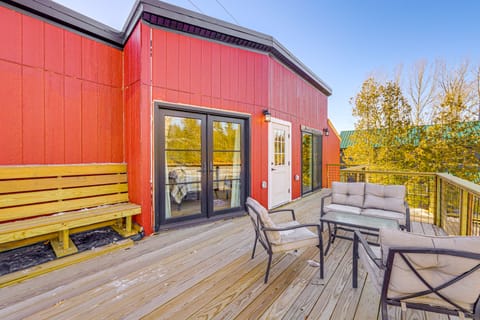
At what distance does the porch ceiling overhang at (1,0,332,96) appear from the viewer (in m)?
2.95

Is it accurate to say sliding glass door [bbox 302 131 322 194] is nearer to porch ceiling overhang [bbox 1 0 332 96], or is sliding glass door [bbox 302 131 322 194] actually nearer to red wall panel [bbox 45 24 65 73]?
porch ceiling overhang [bbox 1 0 332 96]

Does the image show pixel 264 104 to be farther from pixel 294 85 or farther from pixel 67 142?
pixel 67 142

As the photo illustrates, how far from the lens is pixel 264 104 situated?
4.77 m

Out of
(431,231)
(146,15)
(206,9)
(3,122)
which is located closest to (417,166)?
(431,231)

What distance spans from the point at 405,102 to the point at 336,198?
26.0ft

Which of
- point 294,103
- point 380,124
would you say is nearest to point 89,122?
point 294,103

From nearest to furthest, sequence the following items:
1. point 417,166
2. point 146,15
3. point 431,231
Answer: point 146,15
point 431,231
point 417,166

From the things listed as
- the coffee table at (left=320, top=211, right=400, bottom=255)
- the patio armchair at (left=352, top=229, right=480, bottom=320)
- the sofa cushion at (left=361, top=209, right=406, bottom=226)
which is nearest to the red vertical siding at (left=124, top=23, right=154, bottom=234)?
the coffee table at (left=320, top=211, right=400, bottom=255)

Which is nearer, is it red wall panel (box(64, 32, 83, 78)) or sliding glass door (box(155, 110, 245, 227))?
red wall panel (box(64, 32, 83, 78))

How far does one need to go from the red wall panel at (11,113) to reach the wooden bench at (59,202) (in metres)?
0.30

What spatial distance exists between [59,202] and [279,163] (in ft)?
14.0

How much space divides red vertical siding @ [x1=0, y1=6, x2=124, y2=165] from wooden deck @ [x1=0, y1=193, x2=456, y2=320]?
1.74 m

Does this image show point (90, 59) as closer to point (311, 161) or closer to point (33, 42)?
point (33, 42)

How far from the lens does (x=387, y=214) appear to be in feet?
9.97
